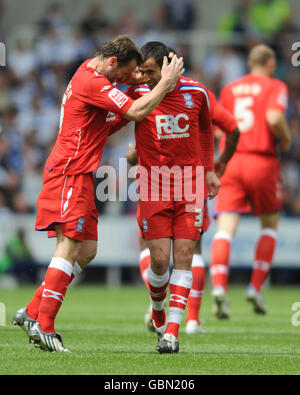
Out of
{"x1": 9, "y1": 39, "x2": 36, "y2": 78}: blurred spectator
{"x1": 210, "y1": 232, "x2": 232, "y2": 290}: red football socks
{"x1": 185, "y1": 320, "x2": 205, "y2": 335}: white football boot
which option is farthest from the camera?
{"x1": 9, "y1": 39, "x2": 36, "y2": 78}: blurred spectator

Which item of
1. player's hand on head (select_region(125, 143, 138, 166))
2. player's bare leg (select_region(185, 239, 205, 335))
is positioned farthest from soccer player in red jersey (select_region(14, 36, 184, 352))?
player's bare leg (select_region(185, 239, 205, 335))

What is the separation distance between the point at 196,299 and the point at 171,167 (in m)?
1.71

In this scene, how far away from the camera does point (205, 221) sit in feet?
23.3

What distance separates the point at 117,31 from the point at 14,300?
867 centimetres

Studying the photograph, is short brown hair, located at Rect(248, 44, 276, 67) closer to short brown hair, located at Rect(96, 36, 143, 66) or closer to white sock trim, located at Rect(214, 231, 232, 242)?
white sock trim, located at Rect(214, 231, 232, 242)

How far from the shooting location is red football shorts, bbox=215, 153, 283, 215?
9586 mm

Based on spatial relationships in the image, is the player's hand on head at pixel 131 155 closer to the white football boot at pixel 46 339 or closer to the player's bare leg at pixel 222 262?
the white football boot at pixel 46 339

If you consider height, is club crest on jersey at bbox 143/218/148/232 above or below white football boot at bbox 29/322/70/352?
above

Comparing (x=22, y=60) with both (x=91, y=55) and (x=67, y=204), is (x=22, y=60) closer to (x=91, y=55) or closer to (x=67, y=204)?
(x=91, y=55)

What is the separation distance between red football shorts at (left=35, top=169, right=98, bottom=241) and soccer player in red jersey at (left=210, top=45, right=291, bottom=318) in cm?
365

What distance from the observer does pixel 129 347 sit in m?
6.41

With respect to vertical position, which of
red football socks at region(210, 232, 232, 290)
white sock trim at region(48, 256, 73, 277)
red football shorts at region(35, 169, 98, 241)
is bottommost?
red football socks at region(210, 232, 232, 290)
